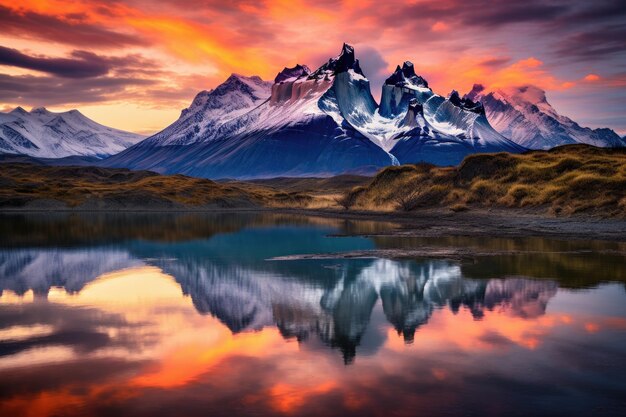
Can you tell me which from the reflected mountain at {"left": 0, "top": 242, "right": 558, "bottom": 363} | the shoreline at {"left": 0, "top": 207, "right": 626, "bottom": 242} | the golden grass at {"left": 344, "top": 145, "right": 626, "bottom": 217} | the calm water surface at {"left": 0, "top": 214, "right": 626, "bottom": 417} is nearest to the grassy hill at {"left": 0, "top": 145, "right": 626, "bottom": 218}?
the golden grass at {"left": 344, "top": 145, "right": 626, "bottom": 217}

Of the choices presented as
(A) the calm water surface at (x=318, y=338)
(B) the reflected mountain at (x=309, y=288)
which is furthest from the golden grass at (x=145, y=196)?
(A) the calm water surface at (x=318, y=338)

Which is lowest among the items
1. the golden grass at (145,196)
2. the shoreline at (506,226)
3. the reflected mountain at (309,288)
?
the reflected mountain at (309,288)

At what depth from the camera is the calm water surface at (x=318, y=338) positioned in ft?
44.8

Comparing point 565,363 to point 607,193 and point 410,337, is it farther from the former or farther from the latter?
point 607,193

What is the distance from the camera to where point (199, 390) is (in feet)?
46.9

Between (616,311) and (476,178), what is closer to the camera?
(616,311)

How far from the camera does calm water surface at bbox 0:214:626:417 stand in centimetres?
1366

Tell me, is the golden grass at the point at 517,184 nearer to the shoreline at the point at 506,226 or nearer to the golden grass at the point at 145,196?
the shoreline at the point at 506,226

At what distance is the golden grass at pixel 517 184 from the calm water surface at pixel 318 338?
3649 cm

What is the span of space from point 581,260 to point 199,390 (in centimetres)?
2955

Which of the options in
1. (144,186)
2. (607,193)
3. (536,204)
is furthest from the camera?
(144,186)

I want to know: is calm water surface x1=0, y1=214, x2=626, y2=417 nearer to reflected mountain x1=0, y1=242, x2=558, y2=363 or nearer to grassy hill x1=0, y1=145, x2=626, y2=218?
reflected mountain x1=0, y1=242, x2=558, y2=363

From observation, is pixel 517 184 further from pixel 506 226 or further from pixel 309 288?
pixel 309 288

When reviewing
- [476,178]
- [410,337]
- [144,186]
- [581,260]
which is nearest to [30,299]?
[410,337]
